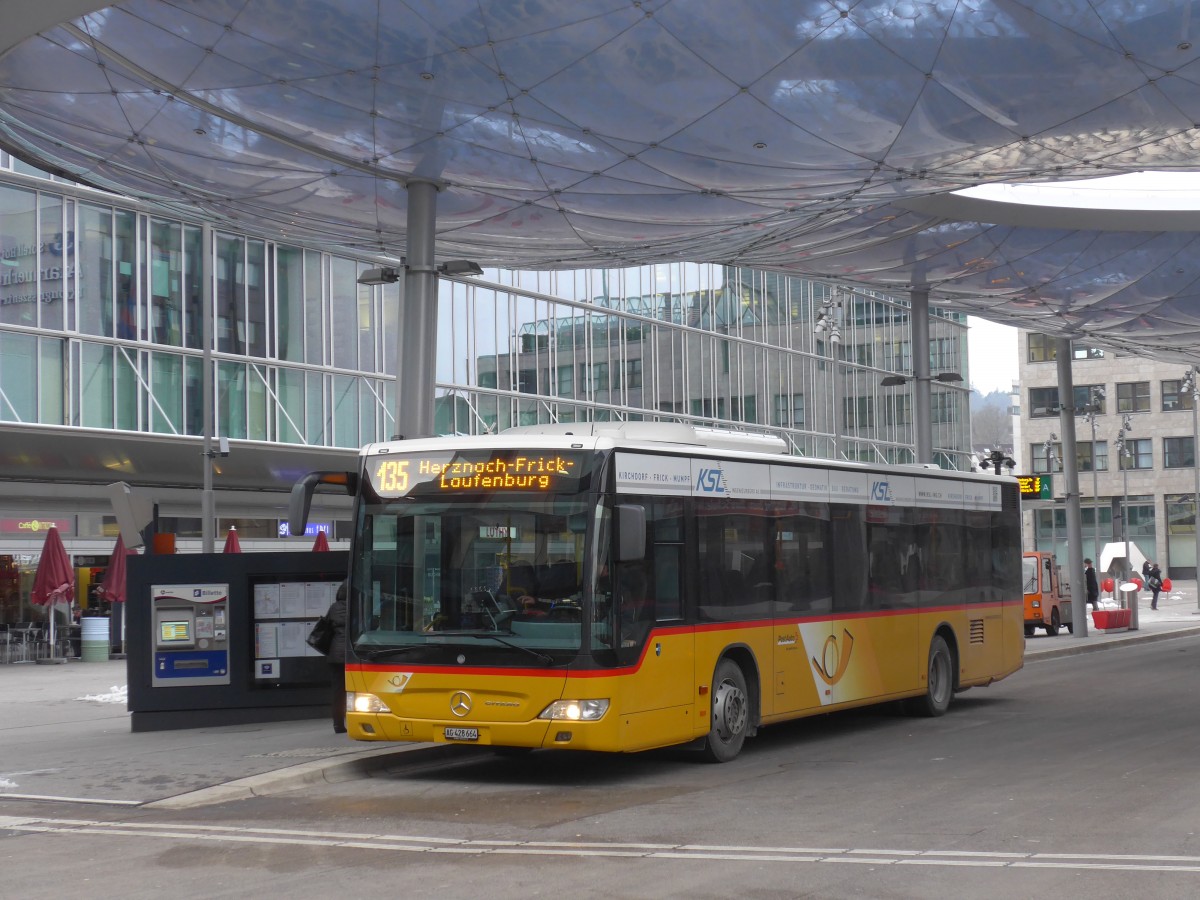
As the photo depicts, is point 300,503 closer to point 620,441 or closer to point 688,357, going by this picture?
point 620,441

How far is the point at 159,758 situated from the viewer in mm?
14156

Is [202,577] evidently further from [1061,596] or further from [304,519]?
[1061,596]

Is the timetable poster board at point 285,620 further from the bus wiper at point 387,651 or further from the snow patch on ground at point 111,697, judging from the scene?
the snow patch on ground at point 111,697

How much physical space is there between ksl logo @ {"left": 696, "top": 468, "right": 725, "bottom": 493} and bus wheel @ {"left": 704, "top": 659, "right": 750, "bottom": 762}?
62.5 inches

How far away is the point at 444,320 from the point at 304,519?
31029 millimetres

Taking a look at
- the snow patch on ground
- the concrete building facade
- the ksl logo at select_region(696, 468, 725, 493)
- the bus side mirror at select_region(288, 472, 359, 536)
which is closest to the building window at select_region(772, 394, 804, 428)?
the snow patch on ground

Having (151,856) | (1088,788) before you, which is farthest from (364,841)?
(1088,788)

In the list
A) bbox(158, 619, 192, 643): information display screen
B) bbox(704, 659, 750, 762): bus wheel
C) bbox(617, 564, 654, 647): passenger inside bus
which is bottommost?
Answer: bbox(704, 659, 750, 762): bus wheel

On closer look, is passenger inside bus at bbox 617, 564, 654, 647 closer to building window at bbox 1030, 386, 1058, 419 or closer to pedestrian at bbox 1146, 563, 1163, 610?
pedestrian at bbox 1146, 563, 1163, 610

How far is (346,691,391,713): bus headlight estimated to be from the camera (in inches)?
503

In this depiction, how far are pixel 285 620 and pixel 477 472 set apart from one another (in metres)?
5.24

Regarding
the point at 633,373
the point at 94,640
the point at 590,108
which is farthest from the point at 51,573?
the point at 633,373

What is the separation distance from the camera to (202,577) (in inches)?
667

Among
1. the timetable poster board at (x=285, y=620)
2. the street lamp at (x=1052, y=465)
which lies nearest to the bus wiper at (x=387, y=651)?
the timetable poster board at (x=285, y=620)
